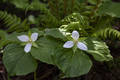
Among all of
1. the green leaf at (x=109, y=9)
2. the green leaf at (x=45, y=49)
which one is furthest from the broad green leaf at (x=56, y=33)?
the green leaf at (x=109, y=9)

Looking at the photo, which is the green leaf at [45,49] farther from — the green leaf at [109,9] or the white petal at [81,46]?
the green leaf at [109,9]

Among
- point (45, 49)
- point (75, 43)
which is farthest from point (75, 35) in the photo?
point (45, 49)

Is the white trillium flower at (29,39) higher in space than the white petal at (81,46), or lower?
higher

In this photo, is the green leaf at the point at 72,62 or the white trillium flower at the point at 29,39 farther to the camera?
the white trillium flower at the point at 29,39

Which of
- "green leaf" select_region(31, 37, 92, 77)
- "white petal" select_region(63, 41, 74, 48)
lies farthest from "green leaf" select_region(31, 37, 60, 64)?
"white petal" select_region(63, 41, 74, 48)

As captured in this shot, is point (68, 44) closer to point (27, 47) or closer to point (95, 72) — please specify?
point (27, 47)

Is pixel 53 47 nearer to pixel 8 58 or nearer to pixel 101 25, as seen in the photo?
pixel 8 58
